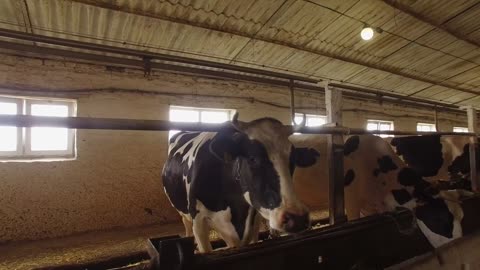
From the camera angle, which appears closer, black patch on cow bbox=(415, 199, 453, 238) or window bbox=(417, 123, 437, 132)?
black patch on cow bbox=(415, 199, 453, 238)

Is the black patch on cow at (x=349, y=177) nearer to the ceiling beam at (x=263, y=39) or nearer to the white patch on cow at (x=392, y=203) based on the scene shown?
the white patch on cow at (x=392, y=203)

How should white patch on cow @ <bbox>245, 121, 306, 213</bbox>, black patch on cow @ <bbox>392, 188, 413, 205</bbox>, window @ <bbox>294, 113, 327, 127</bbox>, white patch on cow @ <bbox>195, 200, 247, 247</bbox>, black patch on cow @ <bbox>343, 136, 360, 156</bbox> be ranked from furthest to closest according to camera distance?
window @ <bbox>294, 113, 327, 127</bbox>, black patch on cow @ <bbox>343, 136, 360, 156</bbox>, black patch on cow @ <bbox>392, 188, 413, 205</bbox>, white patch on cow @ <bbox>195, 200, 247, 247</bbox>, white patch on cow @ <bbox>245, 121, 306, 213</bbox>

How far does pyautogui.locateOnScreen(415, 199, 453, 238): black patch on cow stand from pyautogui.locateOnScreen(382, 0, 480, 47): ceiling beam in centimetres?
390

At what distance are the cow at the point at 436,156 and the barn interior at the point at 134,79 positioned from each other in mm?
528

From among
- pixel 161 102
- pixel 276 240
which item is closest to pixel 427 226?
pixel 276 240

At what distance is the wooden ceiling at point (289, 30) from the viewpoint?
3.98m

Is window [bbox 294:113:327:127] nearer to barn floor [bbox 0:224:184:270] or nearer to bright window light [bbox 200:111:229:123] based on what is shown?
bright window light [bbox 200:111:229:123]

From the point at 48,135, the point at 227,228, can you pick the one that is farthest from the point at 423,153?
the point at 48,135

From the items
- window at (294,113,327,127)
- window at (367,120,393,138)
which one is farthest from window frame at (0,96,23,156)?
window at (367,120,393,138)

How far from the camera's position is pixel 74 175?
189 inches

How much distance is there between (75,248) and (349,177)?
367 cm

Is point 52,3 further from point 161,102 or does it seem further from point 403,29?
point 403,29

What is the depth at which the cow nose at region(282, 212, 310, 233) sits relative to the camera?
5.01 feet

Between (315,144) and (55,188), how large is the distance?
13.2ft
